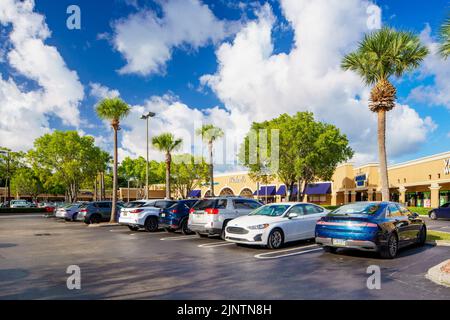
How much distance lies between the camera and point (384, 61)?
18.0 meters

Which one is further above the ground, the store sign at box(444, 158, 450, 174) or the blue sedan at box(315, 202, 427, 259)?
the store sign at box(444, 158, 450, 174)

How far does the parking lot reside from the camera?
6.50 m

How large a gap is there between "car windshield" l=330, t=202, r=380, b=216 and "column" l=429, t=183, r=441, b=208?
30.0 metres

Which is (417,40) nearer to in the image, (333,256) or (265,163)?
(333,256)

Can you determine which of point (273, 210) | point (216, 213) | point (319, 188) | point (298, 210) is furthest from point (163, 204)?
point (319, 188)

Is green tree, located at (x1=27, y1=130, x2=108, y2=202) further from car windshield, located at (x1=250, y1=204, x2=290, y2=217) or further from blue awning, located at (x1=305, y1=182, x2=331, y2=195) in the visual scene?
car windshield, located at (x1=250, y1=204, x2=290, y2=217)

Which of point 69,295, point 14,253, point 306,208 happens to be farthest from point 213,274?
point 14,253

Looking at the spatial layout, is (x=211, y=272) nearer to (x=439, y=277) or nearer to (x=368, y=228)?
(x=368, y=228)

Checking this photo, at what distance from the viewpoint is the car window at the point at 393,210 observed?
10312mm

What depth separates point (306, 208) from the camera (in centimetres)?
1291

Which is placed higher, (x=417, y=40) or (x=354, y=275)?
(x=417, y=40)

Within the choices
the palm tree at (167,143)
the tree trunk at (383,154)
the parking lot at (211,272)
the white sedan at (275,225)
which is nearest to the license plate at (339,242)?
the parking lot at (211,272)

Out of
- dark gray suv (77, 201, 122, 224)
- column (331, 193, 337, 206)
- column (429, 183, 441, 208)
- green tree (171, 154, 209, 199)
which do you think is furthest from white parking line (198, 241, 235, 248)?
green tree (171, 154, 209, 199)
